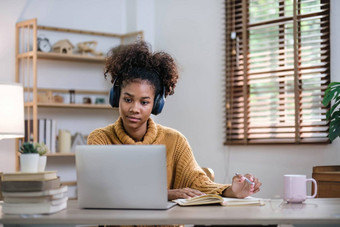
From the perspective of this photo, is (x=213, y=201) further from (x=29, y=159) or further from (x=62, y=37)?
(x=62, y=37)

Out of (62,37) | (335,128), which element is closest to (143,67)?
(335,128)

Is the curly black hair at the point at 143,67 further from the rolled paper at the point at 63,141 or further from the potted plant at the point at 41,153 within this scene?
the rolled paper at the point at 63,141

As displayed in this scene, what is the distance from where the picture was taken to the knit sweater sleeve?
186cm

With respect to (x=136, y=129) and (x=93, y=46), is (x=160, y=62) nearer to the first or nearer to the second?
(x=136, y=129)

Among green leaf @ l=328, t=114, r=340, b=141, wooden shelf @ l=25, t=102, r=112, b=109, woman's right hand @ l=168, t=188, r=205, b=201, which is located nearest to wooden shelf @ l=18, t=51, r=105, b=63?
wooden shelf @ l=25, t=102, r=112, b=109

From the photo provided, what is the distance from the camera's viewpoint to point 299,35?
380 cm

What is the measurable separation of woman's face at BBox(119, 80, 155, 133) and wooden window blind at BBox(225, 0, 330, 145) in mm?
2039

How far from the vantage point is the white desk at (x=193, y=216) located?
133 centimetres

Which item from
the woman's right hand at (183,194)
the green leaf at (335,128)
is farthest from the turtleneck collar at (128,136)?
the green leaf at (335,128)

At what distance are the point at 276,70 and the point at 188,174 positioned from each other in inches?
84.8

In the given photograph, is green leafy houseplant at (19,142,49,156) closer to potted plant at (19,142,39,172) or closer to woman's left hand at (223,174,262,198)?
potted plant at (19,142,39,172)

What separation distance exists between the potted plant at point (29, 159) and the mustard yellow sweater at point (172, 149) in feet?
1.51

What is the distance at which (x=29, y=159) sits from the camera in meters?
1.47

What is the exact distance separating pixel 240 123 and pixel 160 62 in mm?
2157
